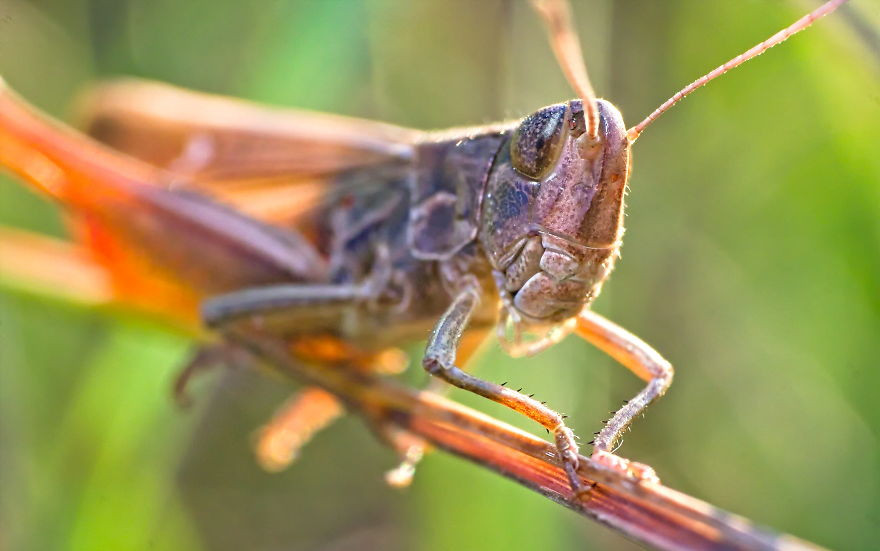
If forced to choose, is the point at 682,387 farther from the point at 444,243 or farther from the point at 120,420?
the point at 120,420

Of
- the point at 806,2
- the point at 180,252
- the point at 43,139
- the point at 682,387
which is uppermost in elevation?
the point at 806,2

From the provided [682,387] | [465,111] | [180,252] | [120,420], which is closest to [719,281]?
[682,387]

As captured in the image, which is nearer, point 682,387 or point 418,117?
point 682,387

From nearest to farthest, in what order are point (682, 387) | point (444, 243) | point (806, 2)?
point (806, 2), point (444, 243), point (682, 387)

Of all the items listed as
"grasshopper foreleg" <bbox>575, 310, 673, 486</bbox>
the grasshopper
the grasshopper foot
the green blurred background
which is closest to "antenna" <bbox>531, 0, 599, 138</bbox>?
the grasshopper

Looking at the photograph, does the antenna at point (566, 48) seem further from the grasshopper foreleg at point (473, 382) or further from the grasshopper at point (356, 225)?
the grasshopper foreleg at point (473, 382)

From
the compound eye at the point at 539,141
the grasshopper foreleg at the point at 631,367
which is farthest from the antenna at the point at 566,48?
the grasshopper foreleg at the point at 631,367

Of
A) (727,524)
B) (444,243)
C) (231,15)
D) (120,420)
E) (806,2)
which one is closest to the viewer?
(727,524)
